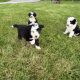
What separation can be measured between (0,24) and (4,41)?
201 centimetres

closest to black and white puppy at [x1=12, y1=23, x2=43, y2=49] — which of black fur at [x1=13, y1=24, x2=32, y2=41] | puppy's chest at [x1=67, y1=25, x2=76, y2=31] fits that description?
black fur at [x1=13, y1=24, x2=32, y2=41]

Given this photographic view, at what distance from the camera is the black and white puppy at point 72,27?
11.1 m

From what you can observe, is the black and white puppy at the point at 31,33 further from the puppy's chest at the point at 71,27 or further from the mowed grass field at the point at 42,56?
the puppy's chest at the point at 71,27

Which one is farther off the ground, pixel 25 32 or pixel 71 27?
pixel 25 32

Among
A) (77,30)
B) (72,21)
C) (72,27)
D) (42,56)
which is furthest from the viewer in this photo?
(77,30)

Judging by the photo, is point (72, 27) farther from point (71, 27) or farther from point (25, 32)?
point (25, 32)

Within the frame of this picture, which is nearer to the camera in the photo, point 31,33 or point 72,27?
point 31,33

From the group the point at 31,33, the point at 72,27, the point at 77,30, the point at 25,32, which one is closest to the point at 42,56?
the point at 31,33

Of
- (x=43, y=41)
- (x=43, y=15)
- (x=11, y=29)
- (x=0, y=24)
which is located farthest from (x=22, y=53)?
(x=43, y=15)

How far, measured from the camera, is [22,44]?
1045cm

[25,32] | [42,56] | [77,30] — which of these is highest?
[25,32]

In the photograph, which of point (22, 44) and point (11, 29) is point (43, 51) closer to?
point (22, 44)

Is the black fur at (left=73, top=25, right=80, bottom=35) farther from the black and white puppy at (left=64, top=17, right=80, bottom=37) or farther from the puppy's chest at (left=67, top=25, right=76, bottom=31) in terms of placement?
the puppy's chest at (left=67, top=25, right=76, bottom=31)

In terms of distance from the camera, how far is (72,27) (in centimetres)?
1127
